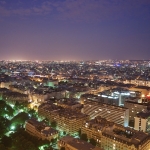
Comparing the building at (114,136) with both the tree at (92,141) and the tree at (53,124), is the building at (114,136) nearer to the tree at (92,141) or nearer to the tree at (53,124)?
the tree at (92,141)

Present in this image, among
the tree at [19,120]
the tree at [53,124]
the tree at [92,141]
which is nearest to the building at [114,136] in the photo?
the tree at [92,141]

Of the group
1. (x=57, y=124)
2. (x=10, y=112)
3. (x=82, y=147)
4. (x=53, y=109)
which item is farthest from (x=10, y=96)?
(x=82, y=147)

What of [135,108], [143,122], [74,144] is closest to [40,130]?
[74,144]

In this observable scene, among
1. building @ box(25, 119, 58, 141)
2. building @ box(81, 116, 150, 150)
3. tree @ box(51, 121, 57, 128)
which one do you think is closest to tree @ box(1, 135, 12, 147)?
building @ box(25, 119, 58, 141)

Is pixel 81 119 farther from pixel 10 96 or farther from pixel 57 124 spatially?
pixel 10 96

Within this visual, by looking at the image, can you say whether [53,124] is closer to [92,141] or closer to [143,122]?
[92,141]
